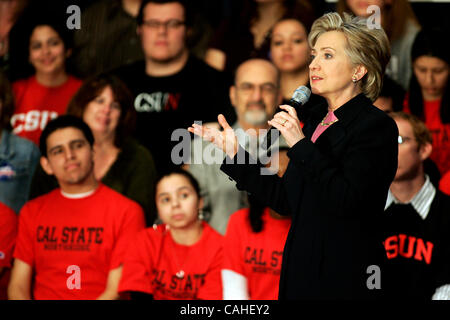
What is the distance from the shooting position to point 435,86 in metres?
4.08

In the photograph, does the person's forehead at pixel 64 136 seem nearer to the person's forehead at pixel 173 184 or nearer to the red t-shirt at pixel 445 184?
the person's forehead at pixel 173 184

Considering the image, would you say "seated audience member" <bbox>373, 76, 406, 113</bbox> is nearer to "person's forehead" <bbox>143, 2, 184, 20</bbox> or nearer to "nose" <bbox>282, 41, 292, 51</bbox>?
"nose" <bbox>282, 41, 292, 51</bbox>

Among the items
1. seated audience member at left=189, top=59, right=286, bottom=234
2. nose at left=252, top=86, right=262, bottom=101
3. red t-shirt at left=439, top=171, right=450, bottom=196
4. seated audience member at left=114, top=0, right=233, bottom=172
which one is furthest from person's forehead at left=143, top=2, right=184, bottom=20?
red t-shirt at left=439, top=171, right=450, bottom=196

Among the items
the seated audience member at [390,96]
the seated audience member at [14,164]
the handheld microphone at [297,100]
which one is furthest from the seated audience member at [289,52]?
the handheld microphone at [297,100]

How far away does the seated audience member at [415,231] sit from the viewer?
131 inches

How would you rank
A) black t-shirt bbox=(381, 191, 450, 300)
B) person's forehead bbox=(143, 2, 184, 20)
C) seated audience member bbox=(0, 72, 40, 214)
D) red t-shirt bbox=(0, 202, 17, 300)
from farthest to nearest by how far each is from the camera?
person's forehead bbox=(143, 2, 184, 20)
seated audience member bbox=(0, 72, 40, 214)
red t-shirt bbox=(0, 202, 17, 300)
black t-shirt bbox=(381, 191, 450, 300)

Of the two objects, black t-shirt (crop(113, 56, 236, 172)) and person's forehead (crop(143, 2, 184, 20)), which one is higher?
person's forehead (crop(143, 2, 184, 20))

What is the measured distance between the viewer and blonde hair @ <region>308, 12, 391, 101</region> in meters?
2.03

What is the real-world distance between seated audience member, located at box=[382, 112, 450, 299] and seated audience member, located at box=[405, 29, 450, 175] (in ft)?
1.79

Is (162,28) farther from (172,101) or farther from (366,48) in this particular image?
→ (366,48)

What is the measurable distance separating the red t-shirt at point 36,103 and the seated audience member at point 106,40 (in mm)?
195

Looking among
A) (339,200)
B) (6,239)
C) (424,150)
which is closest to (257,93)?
(424,150)
